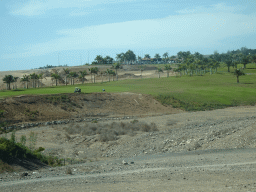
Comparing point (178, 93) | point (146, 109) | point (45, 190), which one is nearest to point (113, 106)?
point (146, 109)

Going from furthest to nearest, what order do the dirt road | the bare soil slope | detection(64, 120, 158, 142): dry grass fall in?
the bare soil slope, detection(64, 120, 158, 142): dry grass, the dirt road

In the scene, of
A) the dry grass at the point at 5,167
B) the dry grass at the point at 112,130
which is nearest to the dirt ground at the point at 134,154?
the dry grass at the point at 112,130

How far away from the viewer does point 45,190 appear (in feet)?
49.9

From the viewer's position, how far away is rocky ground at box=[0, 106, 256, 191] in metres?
15.8

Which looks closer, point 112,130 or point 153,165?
point 153,165

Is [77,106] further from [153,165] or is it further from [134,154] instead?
[153,165]

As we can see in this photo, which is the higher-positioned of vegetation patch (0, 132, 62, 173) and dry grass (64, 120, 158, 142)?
vegetation patch (0, 132, 62, 173)

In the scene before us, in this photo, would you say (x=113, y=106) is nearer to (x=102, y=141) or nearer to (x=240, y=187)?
(x=102, y=141)

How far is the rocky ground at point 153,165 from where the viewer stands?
15.8 m

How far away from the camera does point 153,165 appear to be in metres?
21.6

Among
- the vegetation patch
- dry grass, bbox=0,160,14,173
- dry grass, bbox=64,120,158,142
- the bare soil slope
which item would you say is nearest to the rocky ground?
dry grass, bbox=0,160,14,173

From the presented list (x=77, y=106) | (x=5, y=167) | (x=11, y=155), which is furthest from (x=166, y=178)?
(x=77, y=106)

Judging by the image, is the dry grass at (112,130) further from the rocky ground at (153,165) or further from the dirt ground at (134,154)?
the rocky ground at (153,165)

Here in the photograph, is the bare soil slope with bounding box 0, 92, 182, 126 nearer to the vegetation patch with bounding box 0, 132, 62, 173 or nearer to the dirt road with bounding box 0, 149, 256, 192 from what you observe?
the vegetation patch with bounding box 0, 132, 62, 173
